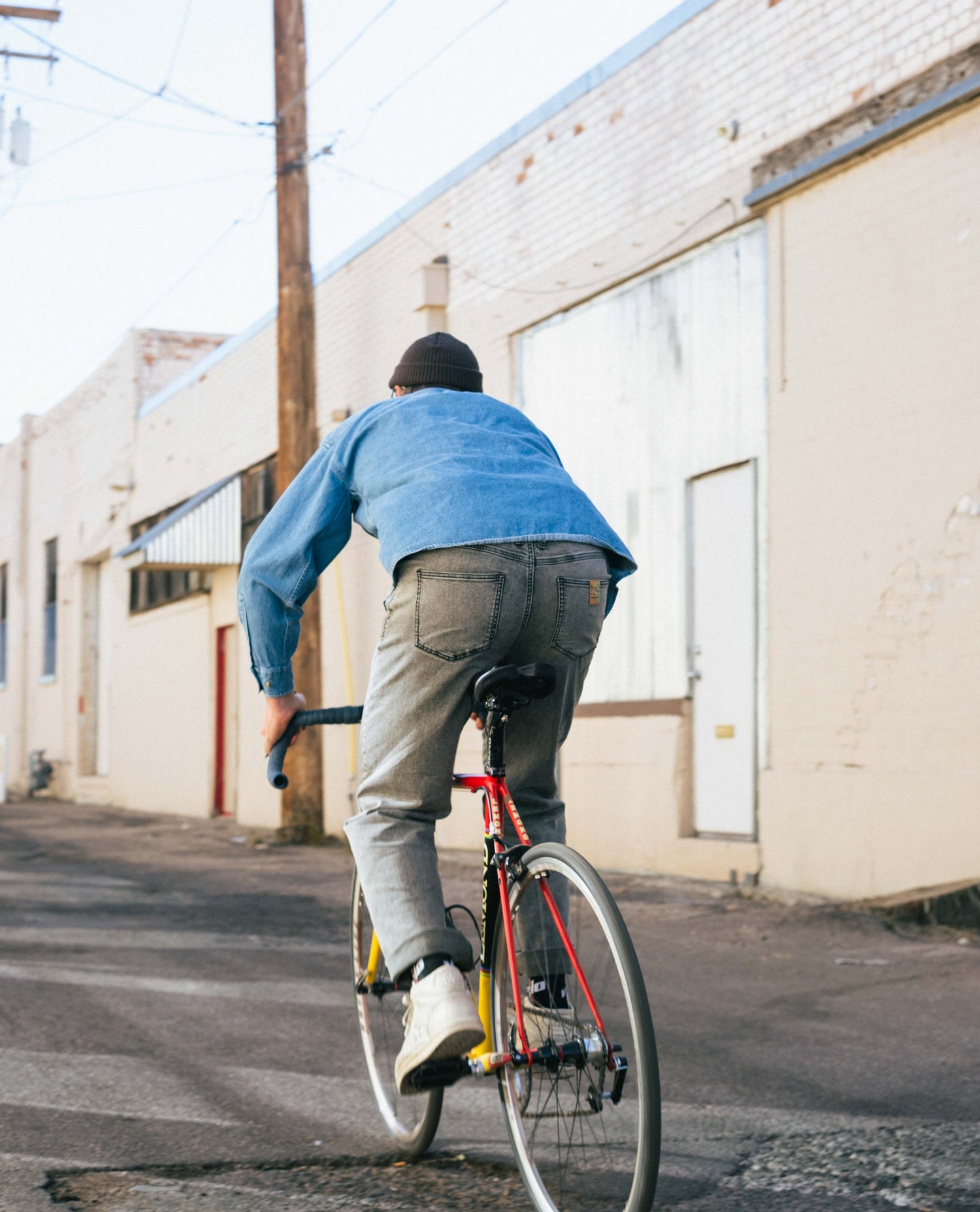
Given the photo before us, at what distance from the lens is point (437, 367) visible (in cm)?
310

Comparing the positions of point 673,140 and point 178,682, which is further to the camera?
point 178,682

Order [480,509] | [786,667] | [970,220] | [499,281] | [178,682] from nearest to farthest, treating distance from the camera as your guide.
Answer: [480,509] → [970,220] → [786,667] → [499,281] → [178,682]

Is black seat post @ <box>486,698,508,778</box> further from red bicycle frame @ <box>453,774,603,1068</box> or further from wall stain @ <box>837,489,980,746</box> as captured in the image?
wall stain @ <box>837,489,980,746</box>

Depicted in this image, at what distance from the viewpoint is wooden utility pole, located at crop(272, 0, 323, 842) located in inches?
535

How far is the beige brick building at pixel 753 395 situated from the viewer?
744 centimetres

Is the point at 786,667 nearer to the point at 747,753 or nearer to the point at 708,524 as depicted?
the point at 747,753

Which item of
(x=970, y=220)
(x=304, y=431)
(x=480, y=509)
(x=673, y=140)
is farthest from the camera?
(x=304, y=431)

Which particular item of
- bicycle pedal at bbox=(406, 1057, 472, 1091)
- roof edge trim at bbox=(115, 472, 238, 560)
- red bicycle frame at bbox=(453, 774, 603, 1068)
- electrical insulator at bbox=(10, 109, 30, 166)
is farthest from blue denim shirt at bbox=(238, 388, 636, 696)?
electrical insulator at bbox=(10, 109, 30, 166)

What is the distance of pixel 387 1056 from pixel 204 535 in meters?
14.3

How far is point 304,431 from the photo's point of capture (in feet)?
44.9

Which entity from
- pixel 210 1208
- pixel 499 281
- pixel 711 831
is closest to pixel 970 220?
pixel 711 831

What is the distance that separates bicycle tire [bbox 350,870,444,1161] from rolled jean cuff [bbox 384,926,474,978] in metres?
0.50

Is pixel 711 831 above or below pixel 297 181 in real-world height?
below

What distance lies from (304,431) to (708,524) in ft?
18.1
